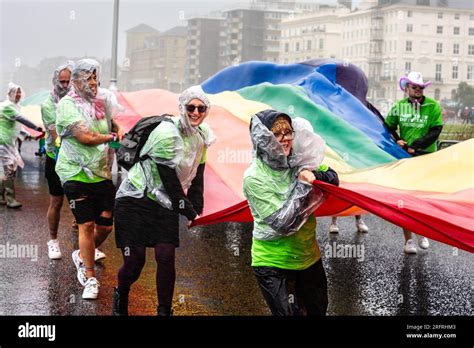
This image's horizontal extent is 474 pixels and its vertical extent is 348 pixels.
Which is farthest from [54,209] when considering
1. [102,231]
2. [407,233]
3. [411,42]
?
[411,42]

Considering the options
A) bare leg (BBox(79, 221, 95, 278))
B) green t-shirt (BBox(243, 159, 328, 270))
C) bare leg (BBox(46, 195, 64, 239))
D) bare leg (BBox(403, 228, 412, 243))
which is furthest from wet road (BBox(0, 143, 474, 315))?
green t-shirt (BBox(243, 159, 328, 270))

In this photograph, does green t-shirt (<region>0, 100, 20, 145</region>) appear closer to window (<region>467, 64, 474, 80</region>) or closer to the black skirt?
the black skirt

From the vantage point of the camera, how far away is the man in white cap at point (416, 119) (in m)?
8.47

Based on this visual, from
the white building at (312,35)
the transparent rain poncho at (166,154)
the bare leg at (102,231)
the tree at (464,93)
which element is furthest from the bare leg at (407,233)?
the white building at (312,35)

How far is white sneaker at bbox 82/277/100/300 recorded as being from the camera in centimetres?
677

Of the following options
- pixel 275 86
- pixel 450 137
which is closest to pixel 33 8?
pixel 450 137

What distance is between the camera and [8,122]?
1148 centimetres

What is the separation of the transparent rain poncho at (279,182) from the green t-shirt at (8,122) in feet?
23.7

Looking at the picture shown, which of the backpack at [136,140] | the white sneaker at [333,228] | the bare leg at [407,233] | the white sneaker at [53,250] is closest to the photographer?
the backpack at [136,140]

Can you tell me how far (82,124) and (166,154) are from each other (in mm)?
1272

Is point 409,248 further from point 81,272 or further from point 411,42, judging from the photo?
point 411,42

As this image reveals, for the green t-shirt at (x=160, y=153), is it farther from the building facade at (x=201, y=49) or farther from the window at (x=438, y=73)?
the window at (x=438, y=73)

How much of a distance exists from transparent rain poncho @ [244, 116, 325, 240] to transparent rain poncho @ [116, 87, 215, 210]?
2.68 ft

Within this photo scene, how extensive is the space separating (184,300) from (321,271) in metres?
2.33
